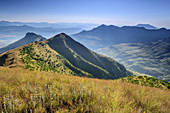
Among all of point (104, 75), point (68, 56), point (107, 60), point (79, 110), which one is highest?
point (79, 110)

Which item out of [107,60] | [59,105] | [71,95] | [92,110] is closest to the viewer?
[92,110]

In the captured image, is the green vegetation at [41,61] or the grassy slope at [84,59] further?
the grassy slope at [84,59]

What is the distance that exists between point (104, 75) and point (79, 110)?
9332 centimetres

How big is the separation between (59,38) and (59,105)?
4838 inches

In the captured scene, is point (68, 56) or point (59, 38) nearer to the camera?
point (68, 56)

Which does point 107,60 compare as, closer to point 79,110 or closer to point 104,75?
point 104,75

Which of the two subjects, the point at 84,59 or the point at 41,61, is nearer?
the point at 41,61

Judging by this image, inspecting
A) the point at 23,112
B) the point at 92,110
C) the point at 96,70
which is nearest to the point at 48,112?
the point at 23,112

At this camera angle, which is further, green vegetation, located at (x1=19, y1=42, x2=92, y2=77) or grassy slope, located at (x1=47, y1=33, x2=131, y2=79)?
grassy slope, located at (x1=47, y1=33, x2=131, y2=79)

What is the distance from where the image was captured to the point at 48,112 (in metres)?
3.34

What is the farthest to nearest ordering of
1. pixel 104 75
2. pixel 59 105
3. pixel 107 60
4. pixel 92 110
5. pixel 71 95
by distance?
1. pixel 107 60
2. pixel 104 75
3. pixel 71 95
4. pixel 59 105
5. pixel 92 110

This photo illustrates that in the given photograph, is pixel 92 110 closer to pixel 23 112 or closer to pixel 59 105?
pixel 59 105

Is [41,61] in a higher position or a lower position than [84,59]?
higher

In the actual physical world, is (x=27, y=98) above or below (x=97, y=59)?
above
